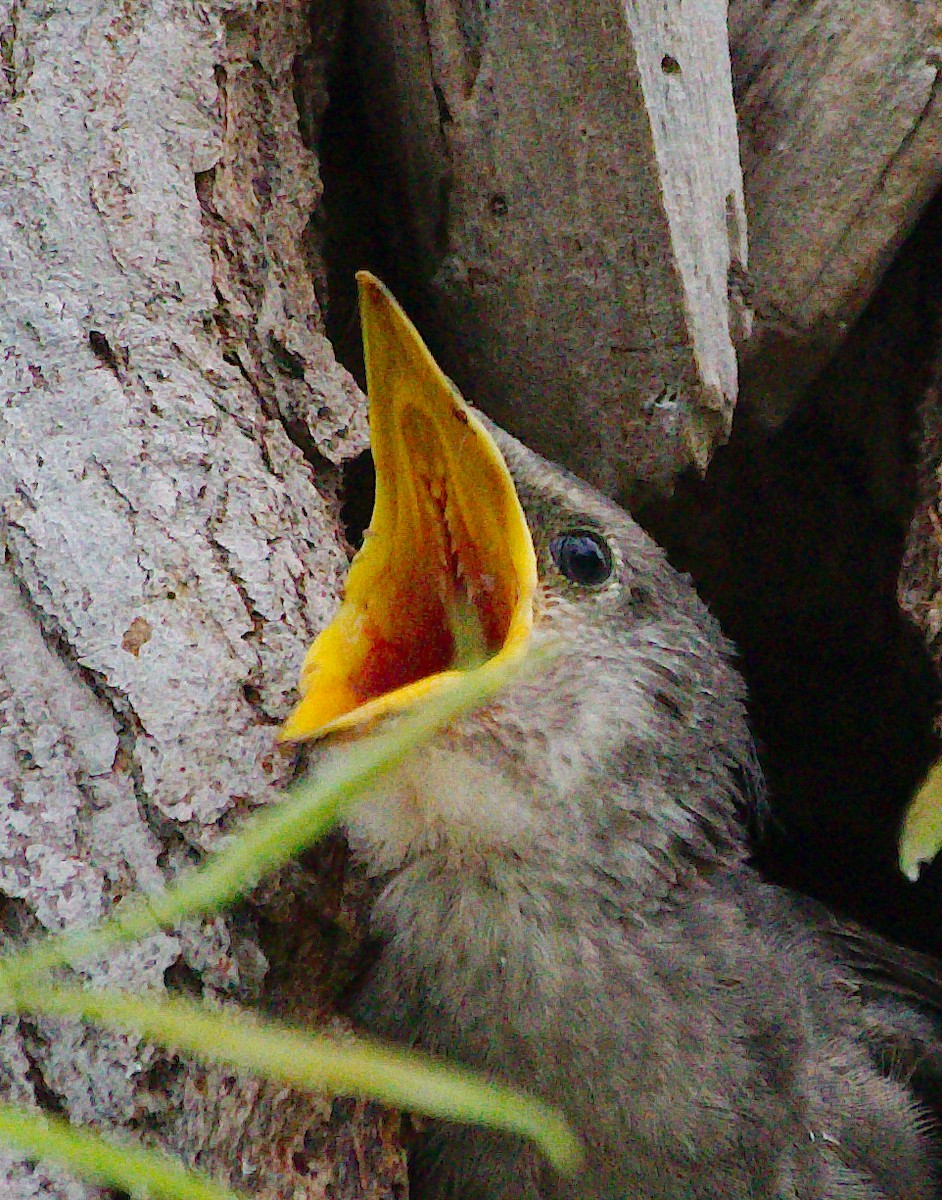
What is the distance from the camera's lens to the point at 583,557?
164cm

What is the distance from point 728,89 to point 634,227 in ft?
0.89

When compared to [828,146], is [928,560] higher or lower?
lower

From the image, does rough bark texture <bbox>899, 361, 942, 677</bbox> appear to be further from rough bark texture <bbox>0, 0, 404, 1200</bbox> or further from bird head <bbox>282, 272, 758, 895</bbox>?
rough bark texture <bbox>0, 0, 404, 1200</bbox>

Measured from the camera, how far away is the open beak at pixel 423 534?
58.0 inches

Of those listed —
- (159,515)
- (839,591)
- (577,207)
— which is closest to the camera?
(159,515)

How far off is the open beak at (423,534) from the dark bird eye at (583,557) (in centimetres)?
10

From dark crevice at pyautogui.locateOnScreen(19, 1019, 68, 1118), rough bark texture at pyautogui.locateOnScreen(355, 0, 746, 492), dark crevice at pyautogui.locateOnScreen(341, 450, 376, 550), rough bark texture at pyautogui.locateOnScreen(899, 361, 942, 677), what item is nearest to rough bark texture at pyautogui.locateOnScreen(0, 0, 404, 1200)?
dark crevice at pyautogui.locateOnScreen(19, 1019, 68, 1118)

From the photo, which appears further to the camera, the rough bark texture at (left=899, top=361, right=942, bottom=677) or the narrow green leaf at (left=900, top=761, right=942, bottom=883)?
the rough bark texture at (left=899, top=361, right=942, bottom=677)

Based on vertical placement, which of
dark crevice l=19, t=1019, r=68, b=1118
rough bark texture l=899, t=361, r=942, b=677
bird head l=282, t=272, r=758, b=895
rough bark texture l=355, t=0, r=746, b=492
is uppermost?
rough bark texture l=355, t=0, r=746, b=492

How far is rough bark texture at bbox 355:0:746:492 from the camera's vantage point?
1.77 meters

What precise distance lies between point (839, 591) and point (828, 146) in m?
0.90

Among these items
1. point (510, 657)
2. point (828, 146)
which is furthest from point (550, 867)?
point (828, 146)

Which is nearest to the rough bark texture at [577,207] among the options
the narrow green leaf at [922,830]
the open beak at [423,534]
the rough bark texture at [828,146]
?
the rough bark texture at [828,146]

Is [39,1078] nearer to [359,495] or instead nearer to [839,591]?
[359,495]
